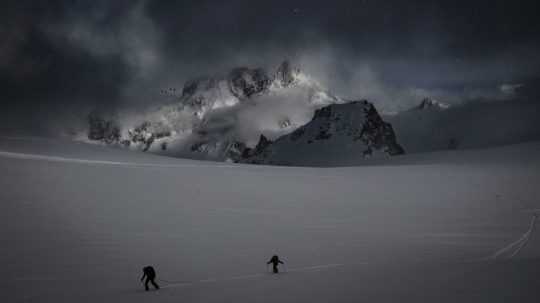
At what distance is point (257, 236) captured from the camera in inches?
639

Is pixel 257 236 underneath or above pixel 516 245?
above

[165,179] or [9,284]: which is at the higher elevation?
[165,179]

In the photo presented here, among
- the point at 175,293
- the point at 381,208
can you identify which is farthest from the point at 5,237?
the point at 381,208

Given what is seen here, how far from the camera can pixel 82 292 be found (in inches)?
372

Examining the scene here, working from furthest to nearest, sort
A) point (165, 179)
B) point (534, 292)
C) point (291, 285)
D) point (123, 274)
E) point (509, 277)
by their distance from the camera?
point (165, 179)
point (123, 274)
point (291, 285)
point (509, 277)
point (534, 292)

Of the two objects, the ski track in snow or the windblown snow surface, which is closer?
the windblown snow surface

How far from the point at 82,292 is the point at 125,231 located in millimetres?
6955

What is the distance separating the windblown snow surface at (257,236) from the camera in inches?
349

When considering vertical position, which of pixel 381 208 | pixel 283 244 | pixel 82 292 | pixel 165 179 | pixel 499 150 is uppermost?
pixel 499 150

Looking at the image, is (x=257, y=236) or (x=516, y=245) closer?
(x=516, y=245)

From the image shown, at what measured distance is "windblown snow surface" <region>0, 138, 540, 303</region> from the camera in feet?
29.1

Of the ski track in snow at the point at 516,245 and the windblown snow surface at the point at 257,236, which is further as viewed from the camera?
the ski track in snow at the point at 516,245

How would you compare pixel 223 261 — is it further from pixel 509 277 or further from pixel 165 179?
pixel 165 179

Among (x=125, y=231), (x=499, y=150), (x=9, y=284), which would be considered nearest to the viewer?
(x=9, y=284)
